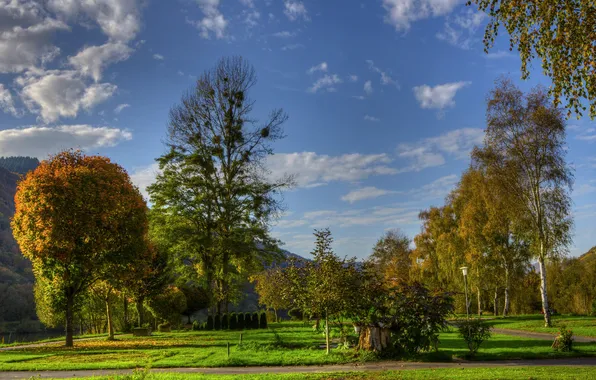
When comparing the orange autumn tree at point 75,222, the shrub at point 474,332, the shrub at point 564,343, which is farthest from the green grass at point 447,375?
the orange autumn tree at point 75,222

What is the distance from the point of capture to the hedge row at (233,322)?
118 feet

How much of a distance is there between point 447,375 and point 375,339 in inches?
158

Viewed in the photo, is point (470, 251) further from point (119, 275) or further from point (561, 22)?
point (561, 22)

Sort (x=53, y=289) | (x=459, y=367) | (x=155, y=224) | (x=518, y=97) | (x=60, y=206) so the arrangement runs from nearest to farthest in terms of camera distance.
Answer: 1. (x=459, y=367)
2. (x=60, y=206)
3. (x=53, y=289)
4. (x=518, y=97)
5. (x=155, y=224)

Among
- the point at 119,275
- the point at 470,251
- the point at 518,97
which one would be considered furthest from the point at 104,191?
the point at 470,251

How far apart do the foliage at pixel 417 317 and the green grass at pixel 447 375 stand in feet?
6.58

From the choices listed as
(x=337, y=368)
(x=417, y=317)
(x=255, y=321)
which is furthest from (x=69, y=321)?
(x=417, y=317)

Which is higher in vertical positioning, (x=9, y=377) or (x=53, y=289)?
(x=53, y=289)

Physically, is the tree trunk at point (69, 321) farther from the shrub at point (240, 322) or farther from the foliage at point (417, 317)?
the foliage at point (417, 317)

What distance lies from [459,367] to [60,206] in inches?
922

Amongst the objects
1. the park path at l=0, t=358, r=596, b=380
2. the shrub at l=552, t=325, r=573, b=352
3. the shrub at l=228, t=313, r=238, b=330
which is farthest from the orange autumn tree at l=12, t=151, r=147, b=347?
the shrub at l=552, t=325, r=573, b=352

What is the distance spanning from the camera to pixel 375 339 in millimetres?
16438

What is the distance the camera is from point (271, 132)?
127ft

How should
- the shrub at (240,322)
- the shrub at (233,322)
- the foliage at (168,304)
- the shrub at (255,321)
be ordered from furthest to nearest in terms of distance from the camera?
the foliage at (168,304)
the shrub at (255,321)
the shrub at (240,322)
the shrub at (233,322)
